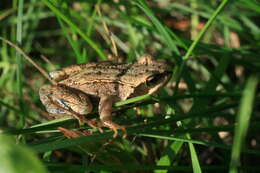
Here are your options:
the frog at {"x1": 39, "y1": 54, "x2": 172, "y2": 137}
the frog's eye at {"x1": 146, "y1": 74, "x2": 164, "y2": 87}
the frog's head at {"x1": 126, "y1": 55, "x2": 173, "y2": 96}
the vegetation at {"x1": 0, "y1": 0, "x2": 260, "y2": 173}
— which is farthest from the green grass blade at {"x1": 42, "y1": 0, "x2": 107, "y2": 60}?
the frog's eye at {"x1": 146, "y1": 74, "x2": 164, "y2": 87}

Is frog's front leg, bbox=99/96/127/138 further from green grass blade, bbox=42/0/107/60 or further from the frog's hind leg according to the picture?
green grass blade, bbox=42/0/107/60

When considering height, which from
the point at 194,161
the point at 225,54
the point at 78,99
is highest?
the point at 225,54

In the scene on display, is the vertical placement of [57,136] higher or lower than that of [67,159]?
higher

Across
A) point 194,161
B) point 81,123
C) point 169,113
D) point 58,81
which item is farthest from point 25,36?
point 194,161

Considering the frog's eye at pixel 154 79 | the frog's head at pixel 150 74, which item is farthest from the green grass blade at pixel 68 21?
the frog's eye at pixel 154 79

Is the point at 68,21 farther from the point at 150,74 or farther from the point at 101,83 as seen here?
the point at 150,74

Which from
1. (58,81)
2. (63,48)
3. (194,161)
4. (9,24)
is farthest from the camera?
(63,48)

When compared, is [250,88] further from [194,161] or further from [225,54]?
[225,54]
